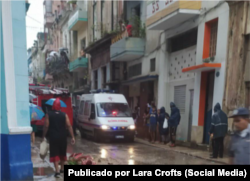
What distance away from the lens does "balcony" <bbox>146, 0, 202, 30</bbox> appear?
11.3 meters

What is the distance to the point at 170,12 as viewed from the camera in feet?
38.7

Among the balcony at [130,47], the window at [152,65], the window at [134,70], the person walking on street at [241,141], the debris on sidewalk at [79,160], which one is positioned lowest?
the debris on sidewalk at [79,160]

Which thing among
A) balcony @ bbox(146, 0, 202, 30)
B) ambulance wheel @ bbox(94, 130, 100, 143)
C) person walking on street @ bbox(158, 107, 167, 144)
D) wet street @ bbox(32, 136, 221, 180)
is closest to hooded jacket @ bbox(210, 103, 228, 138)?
wet street @ bbox(32, 136, 221, 180)

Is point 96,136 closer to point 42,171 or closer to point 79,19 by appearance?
point 42,171

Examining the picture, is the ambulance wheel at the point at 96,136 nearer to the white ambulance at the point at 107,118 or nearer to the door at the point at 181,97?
the white ambulance at the point at 107,118

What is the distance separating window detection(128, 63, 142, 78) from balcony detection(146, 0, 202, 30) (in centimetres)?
454

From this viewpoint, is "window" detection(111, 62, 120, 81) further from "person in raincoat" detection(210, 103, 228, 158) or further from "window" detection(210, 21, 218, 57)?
"person in raincoat" detection(210, 103, 228, 158)

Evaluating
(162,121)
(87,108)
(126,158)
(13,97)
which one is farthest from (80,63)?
(13,97)

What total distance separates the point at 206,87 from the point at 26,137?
812 centimetres

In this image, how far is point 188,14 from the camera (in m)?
11.7

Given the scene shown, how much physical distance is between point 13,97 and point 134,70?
44.5 feet

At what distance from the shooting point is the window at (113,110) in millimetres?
12859

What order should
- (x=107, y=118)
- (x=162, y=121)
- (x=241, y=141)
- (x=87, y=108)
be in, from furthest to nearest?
(x=87, y=108)
(x=107, y=118)
(x=162, y=121)
(x=241, y=141)

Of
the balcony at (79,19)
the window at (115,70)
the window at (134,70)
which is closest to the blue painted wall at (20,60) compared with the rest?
the window at (134,70)
